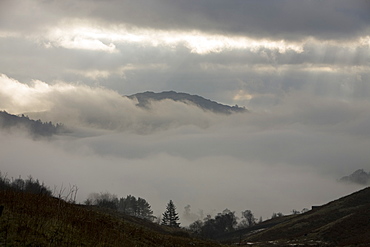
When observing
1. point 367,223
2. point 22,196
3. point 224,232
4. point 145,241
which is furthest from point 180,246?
point 224,232

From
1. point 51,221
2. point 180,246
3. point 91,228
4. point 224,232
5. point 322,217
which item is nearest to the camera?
point 51,221

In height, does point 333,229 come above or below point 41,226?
above

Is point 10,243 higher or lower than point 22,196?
lower

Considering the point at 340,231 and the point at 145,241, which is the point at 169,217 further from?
the point at 145,241

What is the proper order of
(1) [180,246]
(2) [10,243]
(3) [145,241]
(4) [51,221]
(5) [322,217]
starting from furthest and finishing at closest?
(5) [322,217], (1) [180,246], (3) [145,241], (4) [51,221], (2) [10,243]

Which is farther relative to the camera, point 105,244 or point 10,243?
point 105,244

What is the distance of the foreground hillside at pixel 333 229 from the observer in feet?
216

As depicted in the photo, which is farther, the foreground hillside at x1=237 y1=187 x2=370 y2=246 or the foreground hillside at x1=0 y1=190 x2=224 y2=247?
the foreground hillside at x1=237 y1=187 x2=370 y2=246

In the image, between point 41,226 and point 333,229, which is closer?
point 41,226

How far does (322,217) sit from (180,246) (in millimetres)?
78184

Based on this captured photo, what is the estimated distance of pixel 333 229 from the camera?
238 feet

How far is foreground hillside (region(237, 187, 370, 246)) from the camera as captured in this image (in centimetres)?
6569

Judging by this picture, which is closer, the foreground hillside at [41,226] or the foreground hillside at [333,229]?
the foreground hillside at [41,226]

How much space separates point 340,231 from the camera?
70.6 m
